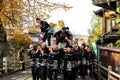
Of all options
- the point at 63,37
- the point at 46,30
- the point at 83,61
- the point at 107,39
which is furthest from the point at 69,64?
the point at 107,39

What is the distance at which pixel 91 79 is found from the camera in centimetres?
2405

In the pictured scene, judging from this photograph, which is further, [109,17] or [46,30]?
[109,17]

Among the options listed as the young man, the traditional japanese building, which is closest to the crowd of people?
the young man

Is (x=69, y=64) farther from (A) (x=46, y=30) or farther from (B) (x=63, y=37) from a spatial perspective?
(A) (x=46, y=30)

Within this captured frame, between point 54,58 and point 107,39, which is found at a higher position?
point 54,58

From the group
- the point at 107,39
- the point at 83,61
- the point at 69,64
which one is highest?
the point at 107,39

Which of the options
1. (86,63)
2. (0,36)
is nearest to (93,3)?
(86,63)

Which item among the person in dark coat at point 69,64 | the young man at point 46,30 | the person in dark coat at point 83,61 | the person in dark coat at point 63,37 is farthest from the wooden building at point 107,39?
the young man at point 46,30

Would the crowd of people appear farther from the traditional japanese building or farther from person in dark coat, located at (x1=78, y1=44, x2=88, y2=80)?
the traditional japanese building

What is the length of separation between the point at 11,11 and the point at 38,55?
7.80 m

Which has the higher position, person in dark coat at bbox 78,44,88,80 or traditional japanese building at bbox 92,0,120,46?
traditional japanese building at bbox 92,0,120,46

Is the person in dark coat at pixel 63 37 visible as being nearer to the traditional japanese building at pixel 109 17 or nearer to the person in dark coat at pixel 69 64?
the person in dark coat at pixel 69 64

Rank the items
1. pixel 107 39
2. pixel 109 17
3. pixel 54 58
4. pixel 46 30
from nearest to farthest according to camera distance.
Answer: pixel 54 58
pixel 46 30
pixel 107 39
pixel 109 17

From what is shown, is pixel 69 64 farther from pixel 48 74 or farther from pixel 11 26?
pixel 11 26
